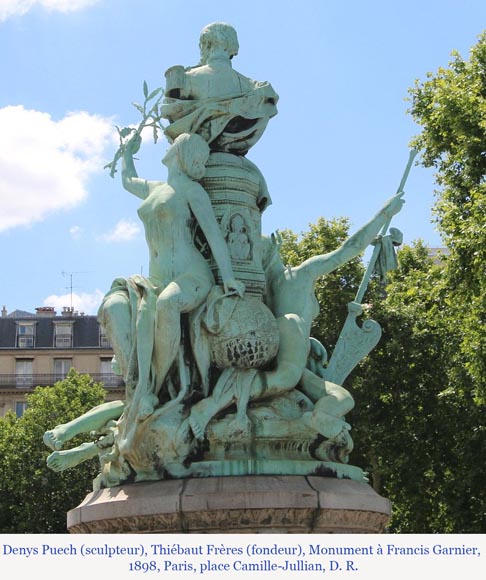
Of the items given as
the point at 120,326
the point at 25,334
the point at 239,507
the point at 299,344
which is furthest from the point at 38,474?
the point at 25,334

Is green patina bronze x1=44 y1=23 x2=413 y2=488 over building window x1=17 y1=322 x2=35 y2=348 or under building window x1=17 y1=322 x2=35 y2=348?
under

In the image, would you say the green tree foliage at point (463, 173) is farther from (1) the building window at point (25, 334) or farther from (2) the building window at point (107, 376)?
(1) the building window at point (25, 334)

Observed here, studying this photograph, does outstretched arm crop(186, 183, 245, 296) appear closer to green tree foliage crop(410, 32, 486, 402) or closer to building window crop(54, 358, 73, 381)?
green tree foliage crop(410, 32, 486, 402)

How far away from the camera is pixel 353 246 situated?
12.4 meters

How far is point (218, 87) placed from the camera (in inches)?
494

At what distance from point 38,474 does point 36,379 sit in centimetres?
2243

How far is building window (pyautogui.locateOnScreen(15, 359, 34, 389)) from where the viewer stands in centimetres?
5584

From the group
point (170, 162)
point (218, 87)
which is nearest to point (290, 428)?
point (170, 162)

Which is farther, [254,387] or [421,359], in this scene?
[421,359]

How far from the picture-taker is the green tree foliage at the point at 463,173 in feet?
69.8

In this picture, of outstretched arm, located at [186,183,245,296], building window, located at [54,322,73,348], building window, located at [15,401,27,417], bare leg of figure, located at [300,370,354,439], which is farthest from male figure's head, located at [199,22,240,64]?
building window, located at [54,322,73,348]

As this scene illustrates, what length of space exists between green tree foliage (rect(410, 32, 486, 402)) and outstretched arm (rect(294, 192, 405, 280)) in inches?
337

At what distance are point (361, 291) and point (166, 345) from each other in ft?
8.20
